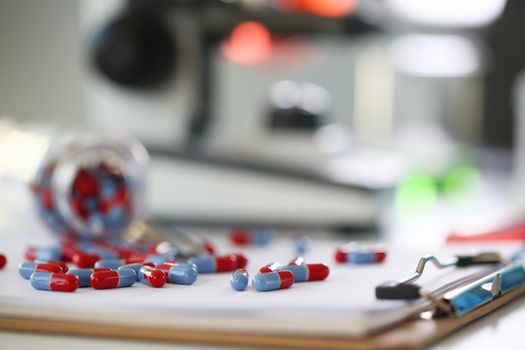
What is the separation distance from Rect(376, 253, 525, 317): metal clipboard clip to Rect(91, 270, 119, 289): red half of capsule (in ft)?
0.59

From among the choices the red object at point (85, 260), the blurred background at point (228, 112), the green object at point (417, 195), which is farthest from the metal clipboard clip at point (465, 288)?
the green object at point (417, 195)

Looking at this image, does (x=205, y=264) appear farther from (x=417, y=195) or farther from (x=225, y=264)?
(x=417, y=195)

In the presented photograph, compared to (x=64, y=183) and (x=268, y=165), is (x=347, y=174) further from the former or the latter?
(x=64, y=183)

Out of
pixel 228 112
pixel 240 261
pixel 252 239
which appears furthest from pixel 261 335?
pixel 228 112

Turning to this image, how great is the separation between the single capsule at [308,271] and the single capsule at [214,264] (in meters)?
0.08

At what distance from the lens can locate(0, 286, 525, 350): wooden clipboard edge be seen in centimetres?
43

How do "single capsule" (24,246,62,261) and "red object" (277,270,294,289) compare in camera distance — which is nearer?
"red object" (277,270,294,289)

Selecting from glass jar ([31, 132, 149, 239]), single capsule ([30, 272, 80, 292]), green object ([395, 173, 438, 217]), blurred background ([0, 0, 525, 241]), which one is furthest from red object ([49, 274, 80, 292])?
green object ([395, 173, 438, 217])

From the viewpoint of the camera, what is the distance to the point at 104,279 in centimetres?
56

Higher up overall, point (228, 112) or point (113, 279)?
point (228, 112)

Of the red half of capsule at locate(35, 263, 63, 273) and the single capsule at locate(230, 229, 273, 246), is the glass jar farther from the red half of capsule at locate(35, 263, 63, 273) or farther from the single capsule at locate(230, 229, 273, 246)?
the red half of capsule at locate(35, 263, 63, 273)

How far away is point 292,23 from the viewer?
1612 mm

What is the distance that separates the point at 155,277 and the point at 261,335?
0.47 ft

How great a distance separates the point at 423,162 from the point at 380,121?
1.51 metres
